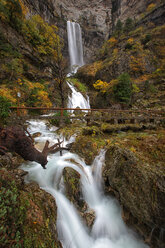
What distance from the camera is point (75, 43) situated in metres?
35.7

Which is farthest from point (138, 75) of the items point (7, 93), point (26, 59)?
point (7, 93)

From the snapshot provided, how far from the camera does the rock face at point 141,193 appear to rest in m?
2.28

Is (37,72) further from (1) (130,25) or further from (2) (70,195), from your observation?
(1) (130,25)

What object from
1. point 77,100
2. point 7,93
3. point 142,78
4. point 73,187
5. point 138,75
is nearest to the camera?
point 73,187

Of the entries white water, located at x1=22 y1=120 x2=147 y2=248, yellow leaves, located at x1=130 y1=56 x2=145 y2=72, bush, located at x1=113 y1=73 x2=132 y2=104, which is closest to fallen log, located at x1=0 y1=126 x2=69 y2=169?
→ white water, located at x1=22 y1=120 x2=147 y2=248

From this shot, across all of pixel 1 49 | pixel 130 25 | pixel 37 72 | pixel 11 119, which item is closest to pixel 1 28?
pixel 1 49

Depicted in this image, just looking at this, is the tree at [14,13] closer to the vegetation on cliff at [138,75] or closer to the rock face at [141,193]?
the vegetation on cliff at [138,75]

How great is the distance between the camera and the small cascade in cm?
1550

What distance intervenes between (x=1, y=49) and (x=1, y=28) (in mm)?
2977

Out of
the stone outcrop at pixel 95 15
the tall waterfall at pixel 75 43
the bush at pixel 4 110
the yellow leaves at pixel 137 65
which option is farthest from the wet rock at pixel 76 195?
the stone outcrop at pixel 95 15

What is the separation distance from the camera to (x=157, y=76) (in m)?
14.7

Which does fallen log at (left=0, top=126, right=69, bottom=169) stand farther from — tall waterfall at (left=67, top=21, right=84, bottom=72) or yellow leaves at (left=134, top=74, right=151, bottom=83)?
tall waterfall at (left=67, top=21, right=84, bottom=72)

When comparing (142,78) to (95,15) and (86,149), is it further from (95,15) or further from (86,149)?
(95,15)

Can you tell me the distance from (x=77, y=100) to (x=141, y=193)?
15.1 m
